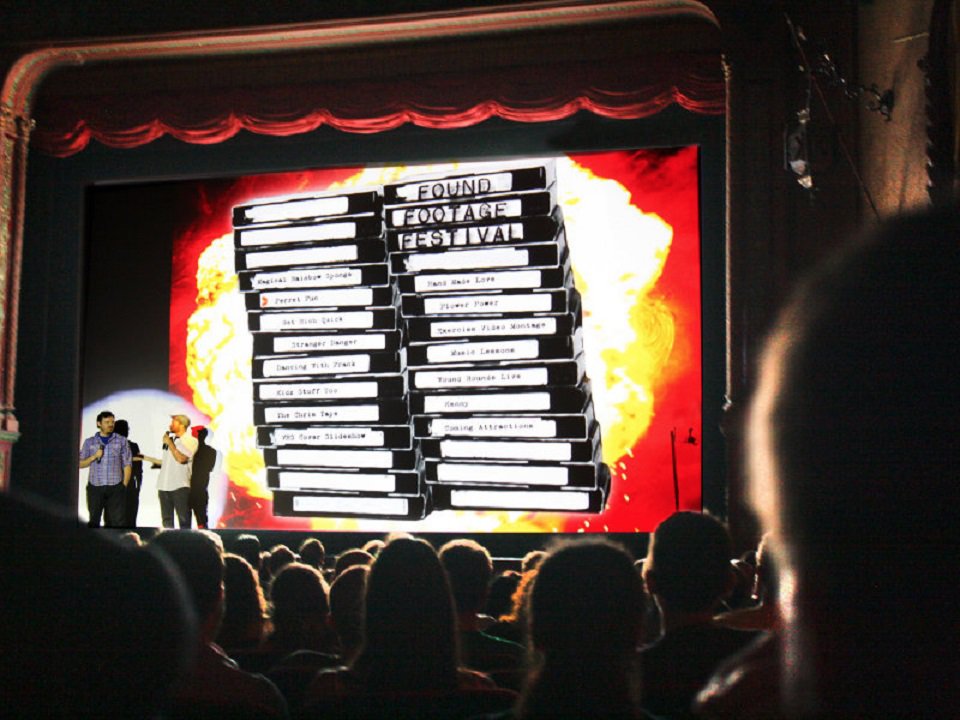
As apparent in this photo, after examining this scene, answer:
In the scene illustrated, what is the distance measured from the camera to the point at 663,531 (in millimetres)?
1946

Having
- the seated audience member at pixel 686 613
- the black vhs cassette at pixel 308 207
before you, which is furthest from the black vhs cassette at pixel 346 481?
the seated audience member at pixel 686 613

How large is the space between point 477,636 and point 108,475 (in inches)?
186

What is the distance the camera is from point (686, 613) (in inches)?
68.2

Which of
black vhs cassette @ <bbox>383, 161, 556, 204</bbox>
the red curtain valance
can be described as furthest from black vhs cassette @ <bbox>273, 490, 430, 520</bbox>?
the red curtain valance

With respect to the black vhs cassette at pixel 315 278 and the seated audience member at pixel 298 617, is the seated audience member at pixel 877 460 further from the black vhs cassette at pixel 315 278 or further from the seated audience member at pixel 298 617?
the black vhs cassette at pixel 315 278

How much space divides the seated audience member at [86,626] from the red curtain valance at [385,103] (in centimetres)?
584

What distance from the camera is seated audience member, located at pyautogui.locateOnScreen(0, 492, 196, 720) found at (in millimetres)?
389

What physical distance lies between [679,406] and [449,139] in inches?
87.1

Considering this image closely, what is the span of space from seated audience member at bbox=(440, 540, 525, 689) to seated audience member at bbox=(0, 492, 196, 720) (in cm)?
114

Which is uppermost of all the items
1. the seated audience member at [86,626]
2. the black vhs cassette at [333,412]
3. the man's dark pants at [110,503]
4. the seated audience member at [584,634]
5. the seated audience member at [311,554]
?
the black vhs cassette at [333,412]

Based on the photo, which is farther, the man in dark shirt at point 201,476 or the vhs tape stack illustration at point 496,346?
the man in dark shirt at point 201,476

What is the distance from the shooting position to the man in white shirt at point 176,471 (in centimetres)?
633

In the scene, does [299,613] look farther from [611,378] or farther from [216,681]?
[611,378]

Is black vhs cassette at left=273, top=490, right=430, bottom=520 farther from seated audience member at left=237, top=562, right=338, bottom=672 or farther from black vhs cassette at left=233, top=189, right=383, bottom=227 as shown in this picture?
seated audience member at left=237, top=562, right=338, bottom=672
